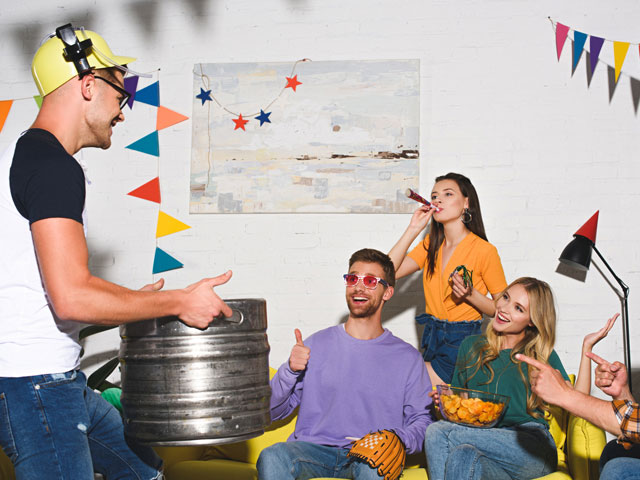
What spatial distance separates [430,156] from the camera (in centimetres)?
377

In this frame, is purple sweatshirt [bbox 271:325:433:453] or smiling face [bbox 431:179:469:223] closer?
purple sweatshirt [bbox 271:325:433:453]

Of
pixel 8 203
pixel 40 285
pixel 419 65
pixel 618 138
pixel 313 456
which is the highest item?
pixel 419 65

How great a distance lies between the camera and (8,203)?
151cm

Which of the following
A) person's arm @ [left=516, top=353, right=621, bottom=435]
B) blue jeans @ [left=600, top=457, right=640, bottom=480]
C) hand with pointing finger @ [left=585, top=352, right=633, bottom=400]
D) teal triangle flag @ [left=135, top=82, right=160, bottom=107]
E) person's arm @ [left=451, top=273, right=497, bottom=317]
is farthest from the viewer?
teal triangle flag @ [left=135, top=82, right=160, bottom=107]

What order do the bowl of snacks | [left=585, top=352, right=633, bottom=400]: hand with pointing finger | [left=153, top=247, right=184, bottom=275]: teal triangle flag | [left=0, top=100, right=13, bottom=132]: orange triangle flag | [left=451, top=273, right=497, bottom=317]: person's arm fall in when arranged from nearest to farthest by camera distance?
[left=585, top=352, right=633, bottom=400]: hand with pointing finger, the bowl of snacks, [left=451, top=273, right=497, bottom=317]: person's arm, [left=153, top=247, right=184, bottom=275]: teal triangle flag, [left=0, top=100, right=13, bottom=132]: orange triangle flag

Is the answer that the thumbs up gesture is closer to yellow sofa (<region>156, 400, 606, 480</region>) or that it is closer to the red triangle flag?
yellow sofa (<region>156, 400, 606, 480</region>)

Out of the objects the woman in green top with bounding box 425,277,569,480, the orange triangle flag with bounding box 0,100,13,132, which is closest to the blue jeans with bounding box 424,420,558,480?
the woman in green top with bounding box 425,277,569,480

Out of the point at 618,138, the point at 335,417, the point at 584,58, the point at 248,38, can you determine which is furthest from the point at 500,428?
the point at 248,38

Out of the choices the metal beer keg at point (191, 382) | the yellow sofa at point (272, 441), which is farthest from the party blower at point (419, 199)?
the metal beer keg at point (191, 382)

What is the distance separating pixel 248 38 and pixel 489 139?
1544 millimetres

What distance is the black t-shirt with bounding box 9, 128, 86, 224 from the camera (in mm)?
1438

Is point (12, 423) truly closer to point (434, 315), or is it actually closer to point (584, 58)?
point (434, 315)

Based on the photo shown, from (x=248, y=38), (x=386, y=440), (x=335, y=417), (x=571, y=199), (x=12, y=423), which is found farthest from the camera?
(x=248, y=38)

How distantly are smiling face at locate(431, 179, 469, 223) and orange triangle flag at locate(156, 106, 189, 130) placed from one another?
162 cm
